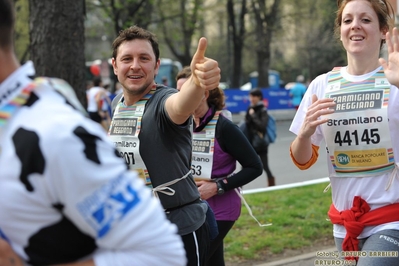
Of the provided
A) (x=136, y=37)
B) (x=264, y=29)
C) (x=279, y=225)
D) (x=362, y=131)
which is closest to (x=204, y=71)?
(x=136, y=37)

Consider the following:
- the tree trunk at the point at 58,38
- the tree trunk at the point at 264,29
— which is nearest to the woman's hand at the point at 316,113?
the tree trunk at the point at 58,38

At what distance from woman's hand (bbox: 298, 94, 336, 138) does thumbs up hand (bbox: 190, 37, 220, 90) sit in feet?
3.14

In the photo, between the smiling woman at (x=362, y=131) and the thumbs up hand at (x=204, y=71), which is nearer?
the thumbs up hand at (x=204, y=71)

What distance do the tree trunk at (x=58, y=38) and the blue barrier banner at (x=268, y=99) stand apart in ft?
69.9

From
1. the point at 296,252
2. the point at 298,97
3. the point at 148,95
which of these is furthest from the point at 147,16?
the point at 148,95

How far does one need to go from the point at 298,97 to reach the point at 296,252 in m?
19.6

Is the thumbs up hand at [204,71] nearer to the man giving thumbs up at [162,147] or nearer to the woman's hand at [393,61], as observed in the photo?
the man giving thumbs up at [162,147]

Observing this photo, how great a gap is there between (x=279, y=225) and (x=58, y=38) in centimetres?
344

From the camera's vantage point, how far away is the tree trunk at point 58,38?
662cm

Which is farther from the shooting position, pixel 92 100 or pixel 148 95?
pixel 92 100

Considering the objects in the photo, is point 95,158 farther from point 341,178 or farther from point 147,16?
point 147,16

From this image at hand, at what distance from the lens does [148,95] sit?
3.53 meters

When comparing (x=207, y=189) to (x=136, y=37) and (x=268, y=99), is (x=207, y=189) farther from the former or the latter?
(x=268, y=99)

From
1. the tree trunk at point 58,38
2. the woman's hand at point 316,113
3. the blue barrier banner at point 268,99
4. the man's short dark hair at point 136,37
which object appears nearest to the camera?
the woman's hand at point 316,113
